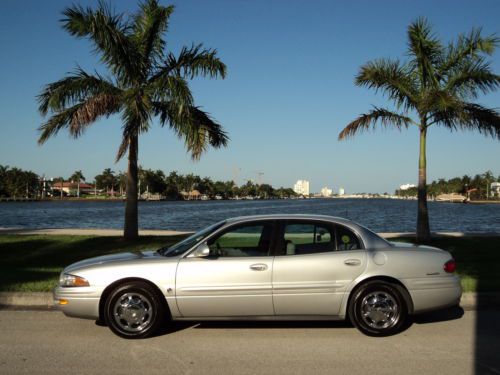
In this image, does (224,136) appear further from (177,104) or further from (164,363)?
(164,363)

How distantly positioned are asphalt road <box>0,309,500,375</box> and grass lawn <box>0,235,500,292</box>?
1.76 metres

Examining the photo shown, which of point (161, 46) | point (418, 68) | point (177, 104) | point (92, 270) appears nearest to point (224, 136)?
point (177, 104)

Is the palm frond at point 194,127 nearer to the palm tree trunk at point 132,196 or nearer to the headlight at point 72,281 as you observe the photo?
the palm tree trunk at point 132,196

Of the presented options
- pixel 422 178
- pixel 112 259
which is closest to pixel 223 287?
pixel 112 259

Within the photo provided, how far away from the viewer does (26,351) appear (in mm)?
5211

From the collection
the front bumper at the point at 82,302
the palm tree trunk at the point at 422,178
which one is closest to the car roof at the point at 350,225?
the front bumper at the point at 82,302

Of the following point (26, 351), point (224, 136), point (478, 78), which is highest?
point (478, 78)

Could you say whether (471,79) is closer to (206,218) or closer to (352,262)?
(352,262)

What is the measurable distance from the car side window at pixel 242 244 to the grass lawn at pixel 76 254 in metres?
3.29

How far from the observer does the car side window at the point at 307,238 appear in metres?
5.96

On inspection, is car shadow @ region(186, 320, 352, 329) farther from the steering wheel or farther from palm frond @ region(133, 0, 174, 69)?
palm frond @ region(133, 0, 174, 69)

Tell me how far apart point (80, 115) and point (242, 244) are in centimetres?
999

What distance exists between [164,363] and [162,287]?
3.38 feet

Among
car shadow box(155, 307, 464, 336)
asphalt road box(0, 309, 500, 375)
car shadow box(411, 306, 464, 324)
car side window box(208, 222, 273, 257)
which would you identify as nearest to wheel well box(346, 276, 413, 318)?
asphalt road box(0, 309, 500, 375)
